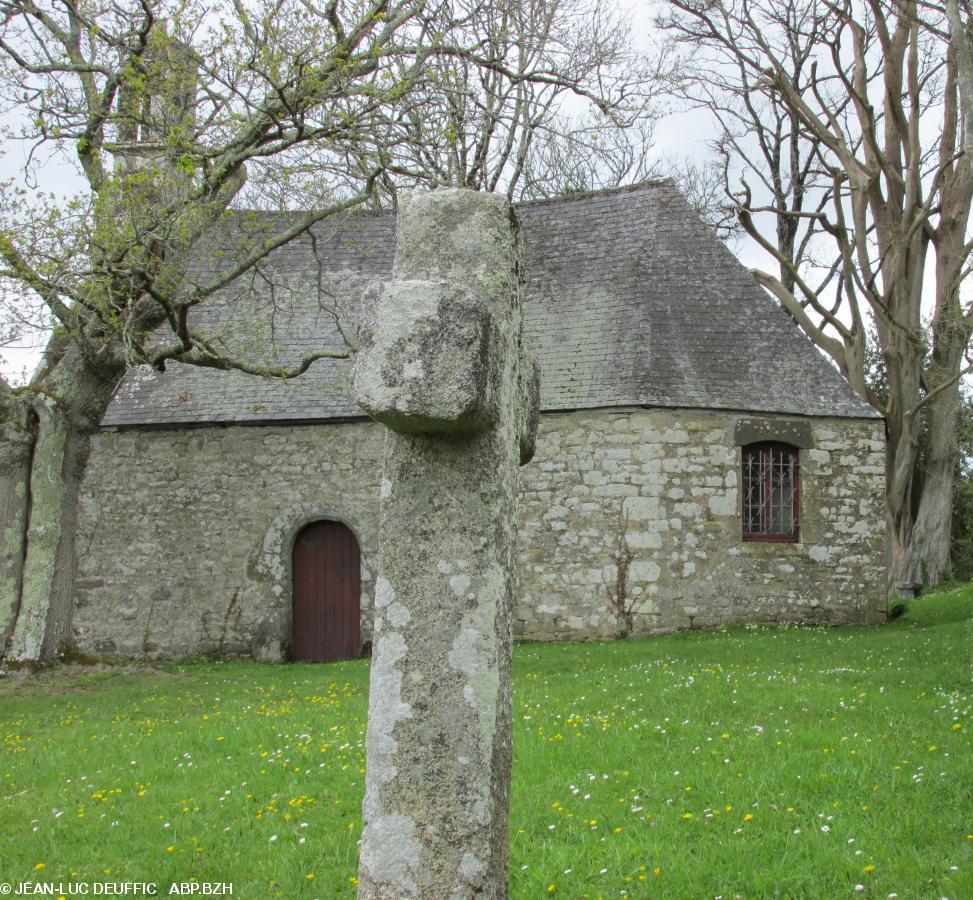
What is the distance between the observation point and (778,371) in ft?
49.8

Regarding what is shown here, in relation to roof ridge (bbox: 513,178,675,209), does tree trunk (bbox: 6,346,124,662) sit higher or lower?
lower

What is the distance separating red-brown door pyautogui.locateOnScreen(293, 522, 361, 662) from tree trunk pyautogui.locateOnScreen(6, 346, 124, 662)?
3.93 meters

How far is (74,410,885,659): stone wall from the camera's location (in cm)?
1451

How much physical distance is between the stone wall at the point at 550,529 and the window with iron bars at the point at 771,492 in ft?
0.71

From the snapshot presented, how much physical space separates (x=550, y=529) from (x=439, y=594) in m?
12.0

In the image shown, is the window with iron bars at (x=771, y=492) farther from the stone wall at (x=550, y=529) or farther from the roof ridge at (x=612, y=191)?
the roof ridge at (x=612, y=191)

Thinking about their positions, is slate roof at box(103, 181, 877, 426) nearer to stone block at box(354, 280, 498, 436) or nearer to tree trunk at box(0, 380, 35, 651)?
tree trunk at box(0, 380, 35, 651)

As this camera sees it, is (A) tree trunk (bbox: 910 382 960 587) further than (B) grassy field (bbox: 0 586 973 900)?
Yes

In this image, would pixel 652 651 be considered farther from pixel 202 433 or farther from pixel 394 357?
pixel 394 357

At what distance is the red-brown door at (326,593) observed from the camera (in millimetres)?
15719

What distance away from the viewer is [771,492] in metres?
15.0

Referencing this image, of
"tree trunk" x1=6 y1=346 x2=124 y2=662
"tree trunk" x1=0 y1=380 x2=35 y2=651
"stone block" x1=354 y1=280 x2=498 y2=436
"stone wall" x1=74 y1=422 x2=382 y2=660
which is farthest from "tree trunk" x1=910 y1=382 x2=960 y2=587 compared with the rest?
"stone block" x1=354 y1=280 x2=498 y2=436

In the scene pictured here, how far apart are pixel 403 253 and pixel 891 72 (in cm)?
2029

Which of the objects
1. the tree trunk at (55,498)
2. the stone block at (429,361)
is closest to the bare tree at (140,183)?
the tree trunk at (55,498)
